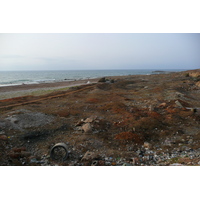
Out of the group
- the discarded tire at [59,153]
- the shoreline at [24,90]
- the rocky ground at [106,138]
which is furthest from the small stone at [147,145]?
the shoreline at [24,90]

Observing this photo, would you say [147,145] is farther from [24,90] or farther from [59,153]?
[24,90]

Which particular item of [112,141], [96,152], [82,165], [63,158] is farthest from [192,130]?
[63,158]

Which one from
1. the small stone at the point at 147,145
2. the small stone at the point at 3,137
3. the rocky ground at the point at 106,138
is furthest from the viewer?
the small stone at the point at 3,137

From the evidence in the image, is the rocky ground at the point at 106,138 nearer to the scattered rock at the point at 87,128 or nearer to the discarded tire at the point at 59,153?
the scattered rock at the point at 87,128

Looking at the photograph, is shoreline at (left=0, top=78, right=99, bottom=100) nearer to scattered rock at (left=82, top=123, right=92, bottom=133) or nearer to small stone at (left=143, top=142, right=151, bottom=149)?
scattered rock at (left=82, top=123, right=92, bottom=133)

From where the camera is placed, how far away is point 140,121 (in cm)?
1382

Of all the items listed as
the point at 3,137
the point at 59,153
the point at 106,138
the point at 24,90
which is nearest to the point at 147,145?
the point at 106,138

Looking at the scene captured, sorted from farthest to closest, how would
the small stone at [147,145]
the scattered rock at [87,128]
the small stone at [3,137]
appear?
1. the scattered rock at [87,128]
2. the small stone at [3,137]
3. the small stone at [147,145]

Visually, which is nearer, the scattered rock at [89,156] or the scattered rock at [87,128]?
the scattered rock at [89,156]

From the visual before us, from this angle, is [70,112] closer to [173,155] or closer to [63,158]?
[63,158]

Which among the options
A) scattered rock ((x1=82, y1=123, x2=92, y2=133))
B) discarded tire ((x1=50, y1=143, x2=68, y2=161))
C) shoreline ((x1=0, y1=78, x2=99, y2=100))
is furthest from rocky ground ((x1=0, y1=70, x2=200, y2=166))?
shoreline ((x1=0, y1=78, x2=99, y2=100))

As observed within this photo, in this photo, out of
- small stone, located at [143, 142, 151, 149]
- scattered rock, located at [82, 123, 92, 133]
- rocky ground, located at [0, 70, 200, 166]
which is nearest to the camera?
rocky ground, located at [0, 70, 200, 166]

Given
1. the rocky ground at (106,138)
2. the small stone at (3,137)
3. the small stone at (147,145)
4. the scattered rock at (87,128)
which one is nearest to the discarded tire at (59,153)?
the rocky ground at (106,138)

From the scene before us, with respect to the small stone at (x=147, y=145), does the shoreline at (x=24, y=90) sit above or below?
above
